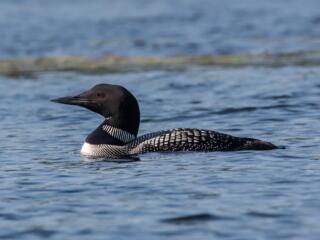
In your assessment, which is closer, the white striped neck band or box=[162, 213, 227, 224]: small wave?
box=[162, 213, 227, 224]: small wave

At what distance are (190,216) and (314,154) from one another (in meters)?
2.57

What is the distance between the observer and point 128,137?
32.7 ft

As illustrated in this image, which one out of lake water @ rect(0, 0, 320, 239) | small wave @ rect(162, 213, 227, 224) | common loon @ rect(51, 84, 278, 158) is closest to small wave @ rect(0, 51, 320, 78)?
lake water @ rect(0, 0, 320, 239)

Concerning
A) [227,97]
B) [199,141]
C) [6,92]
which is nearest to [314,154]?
[199,141]

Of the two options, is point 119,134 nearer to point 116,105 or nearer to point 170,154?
point 116,105

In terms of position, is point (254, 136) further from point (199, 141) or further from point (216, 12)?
Result: point (216, 12)

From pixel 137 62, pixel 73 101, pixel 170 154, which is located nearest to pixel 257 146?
pixel 170 154

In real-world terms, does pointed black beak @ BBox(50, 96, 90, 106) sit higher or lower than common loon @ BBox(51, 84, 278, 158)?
higher

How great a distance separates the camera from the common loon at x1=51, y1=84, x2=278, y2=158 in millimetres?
9430

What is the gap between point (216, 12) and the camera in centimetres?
2603

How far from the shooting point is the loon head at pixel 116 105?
9.97 m

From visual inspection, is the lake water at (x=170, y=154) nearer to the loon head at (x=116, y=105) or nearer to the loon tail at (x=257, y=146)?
the loon tail at (x=257, y=146)

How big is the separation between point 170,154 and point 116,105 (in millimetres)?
855

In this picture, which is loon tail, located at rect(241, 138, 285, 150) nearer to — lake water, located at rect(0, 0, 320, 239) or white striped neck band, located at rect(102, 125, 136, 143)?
lake water, located at rect(0, 0, 320, 239)
